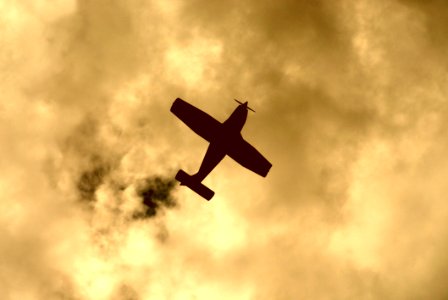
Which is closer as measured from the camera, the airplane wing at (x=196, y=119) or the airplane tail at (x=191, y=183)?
the airplane wing at (x=196, y=119)

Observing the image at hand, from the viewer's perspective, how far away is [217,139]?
40812mm

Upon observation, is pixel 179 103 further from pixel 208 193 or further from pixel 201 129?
pixel 208 193

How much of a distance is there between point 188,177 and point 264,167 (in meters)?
6.68

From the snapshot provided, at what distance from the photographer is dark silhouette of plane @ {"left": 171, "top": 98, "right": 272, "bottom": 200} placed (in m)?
39.4

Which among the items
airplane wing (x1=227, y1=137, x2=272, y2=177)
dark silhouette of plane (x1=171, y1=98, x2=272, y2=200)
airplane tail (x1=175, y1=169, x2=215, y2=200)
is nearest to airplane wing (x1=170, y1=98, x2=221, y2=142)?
dark silhouette of plane (x1=171, y1=98, x2=272, y2=200)

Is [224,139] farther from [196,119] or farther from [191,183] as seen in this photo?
[191,183]

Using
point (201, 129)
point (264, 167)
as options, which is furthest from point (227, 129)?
point (264, 167)

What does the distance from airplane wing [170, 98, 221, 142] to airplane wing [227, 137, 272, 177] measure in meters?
2.17

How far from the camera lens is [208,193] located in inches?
1751

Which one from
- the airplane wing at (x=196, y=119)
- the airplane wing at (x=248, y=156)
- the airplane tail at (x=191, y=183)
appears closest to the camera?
the airplane wing at (x=196, y=119)

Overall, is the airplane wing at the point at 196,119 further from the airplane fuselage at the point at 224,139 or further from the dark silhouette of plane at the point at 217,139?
the airplane fuselage at the point at 224,139

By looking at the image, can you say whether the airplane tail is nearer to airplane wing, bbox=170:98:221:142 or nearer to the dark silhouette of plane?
the dark silhouette of plane

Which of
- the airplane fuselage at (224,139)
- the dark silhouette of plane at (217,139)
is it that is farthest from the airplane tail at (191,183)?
the airplane fuselage at (224,139)

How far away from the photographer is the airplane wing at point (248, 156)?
1633 inches
